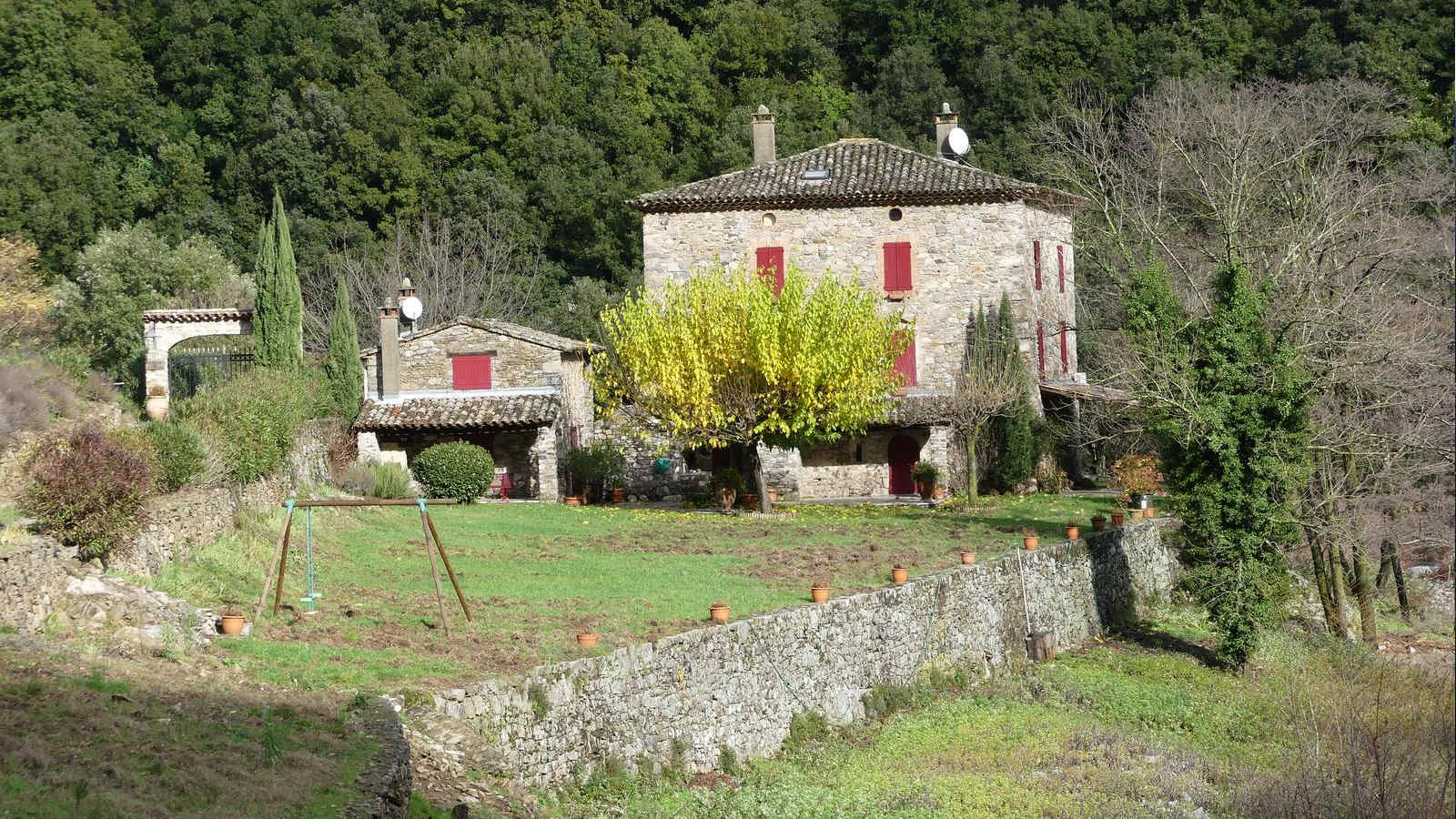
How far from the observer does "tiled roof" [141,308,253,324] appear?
33.6 metres

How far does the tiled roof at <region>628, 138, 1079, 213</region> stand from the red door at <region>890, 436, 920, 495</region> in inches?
223

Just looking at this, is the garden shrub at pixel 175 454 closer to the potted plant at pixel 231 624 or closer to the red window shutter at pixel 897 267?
the potted plant at pixel 231 624

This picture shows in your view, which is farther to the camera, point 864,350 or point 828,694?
point 864,350

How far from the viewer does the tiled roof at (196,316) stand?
3359 cm

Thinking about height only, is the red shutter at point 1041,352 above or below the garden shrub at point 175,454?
above

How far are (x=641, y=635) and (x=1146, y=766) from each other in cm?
585

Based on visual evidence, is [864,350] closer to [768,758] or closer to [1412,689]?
[768,758]

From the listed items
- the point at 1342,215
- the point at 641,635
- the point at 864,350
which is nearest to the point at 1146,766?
the point at 641,635

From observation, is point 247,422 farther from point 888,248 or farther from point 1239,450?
point 888,248

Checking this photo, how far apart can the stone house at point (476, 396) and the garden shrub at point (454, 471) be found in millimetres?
2122

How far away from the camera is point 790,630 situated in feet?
56.7

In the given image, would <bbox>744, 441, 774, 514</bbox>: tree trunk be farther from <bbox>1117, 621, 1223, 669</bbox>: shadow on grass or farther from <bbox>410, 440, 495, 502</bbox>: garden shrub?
<bbox>1117, 621, 1223, 669</bbox>: shadow on grass

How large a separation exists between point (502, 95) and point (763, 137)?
2125cm

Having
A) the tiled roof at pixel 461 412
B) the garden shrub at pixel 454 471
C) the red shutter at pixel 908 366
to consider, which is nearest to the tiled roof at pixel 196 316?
the tiled roof at pixel 461 412
